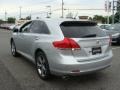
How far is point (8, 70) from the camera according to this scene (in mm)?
6551

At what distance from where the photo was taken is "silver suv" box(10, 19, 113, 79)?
4.89m

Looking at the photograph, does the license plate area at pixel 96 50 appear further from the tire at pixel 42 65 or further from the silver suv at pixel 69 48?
the tire at pixel 42 65

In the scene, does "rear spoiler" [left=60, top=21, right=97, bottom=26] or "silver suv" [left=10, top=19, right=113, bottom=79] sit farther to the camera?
"rear spoiler" [left=60, top=21, right=97, bottom=26]

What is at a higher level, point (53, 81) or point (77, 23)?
point (77, 23)

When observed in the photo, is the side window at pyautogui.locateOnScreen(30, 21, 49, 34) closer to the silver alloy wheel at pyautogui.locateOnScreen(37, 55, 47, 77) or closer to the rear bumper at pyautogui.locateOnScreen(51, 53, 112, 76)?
the silver alloy wheel at pyautogui.locateOnScreen(37, 55, 47, 77)

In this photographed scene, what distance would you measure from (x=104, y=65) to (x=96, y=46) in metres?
0.58

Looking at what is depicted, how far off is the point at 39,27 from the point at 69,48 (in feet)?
5.24

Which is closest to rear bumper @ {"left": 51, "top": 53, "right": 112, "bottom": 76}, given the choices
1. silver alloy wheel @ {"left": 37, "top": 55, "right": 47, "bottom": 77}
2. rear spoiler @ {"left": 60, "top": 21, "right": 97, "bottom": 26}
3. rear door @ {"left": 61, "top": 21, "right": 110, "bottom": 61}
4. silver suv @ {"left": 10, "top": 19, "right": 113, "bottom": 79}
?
silver suv @ {"left": 10, "top": 19, "right": 113, "bottom": 79}

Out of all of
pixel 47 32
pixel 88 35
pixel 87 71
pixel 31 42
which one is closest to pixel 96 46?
pixel 88 35

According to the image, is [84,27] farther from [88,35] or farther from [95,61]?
[95,61]

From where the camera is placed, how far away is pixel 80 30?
210 inches

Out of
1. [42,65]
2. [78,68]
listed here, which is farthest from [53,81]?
[78,68]

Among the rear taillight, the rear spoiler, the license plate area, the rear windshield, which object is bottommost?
the license plate area

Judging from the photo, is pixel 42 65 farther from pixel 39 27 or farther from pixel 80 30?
pixel 80 30
